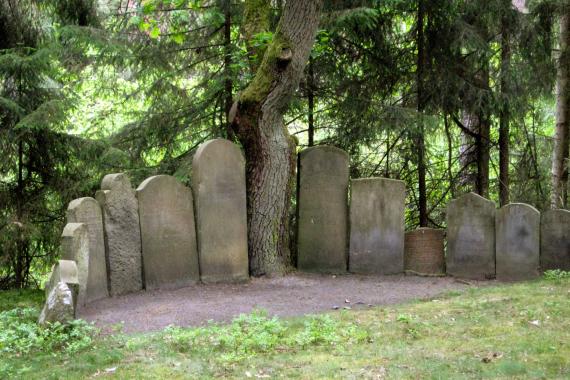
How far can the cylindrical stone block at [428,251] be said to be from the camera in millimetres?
8555

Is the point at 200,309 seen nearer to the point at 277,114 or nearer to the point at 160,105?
the point at 277,114

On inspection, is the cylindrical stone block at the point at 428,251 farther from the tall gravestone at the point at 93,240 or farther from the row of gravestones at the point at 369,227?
the tall gravestone at the point at 93,240

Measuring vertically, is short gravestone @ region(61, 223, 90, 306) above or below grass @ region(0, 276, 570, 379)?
above

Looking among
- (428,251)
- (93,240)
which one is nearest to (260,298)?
(93,240)

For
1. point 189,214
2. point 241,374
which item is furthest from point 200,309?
point 241,374

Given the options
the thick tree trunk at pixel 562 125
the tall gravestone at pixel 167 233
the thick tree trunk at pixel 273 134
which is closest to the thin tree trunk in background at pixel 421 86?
the thick tree trunk at pixel 562 125

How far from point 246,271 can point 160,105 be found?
3670 mm

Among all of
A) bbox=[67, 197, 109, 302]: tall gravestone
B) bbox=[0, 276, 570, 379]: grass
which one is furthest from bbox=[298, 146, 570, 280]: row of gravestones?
bbox=[67, 197, 109, 302]: tall gravestone

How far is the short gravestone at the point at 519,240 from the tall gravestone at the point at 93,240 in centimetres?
471

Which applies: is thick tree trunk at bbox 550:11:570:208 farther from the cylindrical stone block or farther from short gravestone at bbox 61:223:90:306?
short gravestone at bbox 61:223:90:306

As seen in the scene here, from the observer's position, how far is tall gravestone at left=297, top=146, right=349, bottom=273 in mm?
8516

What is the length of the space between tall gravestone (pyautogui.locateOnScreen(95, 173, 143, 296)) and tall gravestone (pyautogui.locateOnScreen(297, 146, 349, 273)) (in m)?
2.23

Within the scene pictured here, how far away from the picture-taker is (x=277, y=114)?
321 inches

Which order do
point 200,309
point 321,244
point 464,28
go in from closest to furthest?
1. point 200,309
2. point 321,244
3. point 464,28
